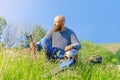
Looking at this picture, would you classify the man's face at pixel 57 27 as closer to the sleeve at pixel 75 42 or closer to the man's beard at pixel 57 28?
the man's beard at pixel 57 28

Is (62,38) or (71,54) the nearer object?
(71,54)

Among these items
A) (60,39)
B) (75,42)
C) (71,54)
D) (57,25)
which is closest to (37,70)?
(71,54)

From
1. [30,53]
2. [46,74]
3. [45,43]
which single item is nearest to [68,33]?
[45,43]

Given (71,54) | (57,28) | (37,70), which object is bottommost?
(37,70)

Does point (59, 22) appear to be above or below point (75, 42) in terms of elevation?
above

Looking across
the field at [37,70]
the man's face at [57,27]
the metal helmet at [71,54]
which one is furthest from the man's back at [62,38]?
the field at [37,70]

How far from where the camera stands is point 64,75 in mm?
4348

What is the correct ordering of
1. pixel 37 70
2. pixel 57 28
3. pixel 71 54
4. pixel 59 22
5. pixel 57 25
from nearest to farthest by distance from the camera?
pixel 37 70
pixel 71 54
pixel 59 22
pixel 57 25
pixel 57 28

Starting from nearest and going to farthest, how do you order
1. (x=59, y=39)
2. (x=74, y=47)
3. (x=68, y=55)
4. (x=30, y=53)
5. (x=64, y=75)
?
(x=64, y=75) < (x=30, y=53) < (x=68, y=55) < (x=74, y=47) < (x=59, y=39)

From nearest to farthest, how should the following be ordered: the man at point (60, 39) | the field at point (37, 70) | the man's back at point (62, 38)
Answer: the field at point (37, 70) → the man at point (60, 39) → the man's back at point (62, 38)

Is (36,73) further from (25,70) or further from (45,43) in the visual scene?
(45,43)

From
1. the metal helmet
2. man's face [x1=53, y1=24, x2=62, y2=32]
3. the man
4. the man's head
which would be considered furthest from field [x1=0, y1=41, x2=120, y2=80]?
man's face [x1=53, y1=24, x2=62, y2=32]

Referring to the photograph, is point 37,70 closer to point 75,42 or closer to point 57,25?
point 75,42

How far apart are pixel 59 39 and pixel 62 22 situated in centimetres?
40
